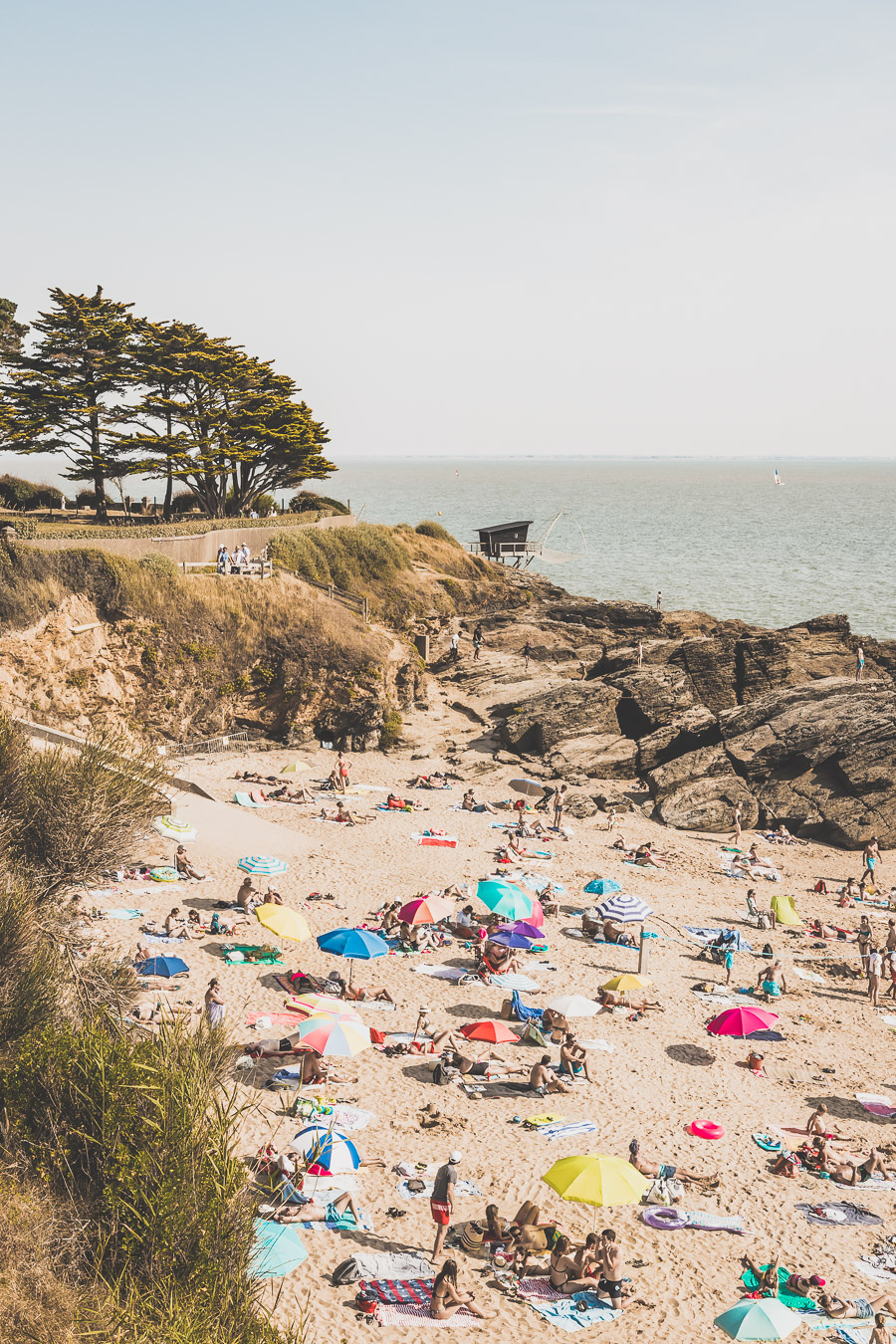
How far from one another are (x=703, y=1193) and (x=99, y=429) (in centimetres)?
3580

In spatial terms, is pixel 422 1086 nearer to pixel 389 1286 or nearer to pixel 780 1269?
pixel 389 1286

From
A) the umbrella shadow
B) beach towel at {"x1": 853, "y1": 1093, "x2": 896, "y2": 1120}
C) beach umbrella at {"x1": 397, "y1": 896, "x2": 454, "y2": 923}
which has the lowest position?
beach towel at {"x1": 853, "y1": 1093, "x2": 896, "y2": 1120}

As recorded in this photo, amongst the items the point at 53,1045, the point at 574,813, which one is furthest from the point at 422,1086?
the point at 574,813

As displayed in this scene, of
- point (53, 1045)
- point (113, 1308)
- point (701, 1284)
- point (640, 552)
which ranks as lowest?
point (701, 1284)

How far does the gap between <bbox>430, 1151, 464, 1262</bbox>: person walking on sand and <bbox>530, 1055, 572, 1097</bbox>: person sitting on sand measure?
3972mm

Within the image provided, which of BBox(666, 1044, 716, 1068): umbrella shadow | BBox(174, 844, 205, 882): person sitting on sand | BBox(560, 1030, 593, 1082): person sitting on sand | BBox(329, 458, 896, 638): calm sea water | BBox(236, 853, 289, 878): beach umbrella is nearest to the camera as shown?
BBox(560, 1030, 593, 1082): person sitting on sand

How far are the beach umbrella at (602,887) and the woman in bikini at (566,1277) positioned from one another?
13.9 m

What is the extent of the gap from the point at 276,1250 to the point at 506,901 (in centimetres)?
1086

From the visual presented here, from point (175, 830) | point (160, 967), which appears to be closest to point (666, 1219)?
point (160, 967)

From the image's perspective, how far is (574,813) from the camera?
107 feet

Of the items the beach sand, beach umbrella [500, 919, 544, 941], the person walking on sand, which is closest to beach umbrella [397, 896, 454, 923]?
the beach sand

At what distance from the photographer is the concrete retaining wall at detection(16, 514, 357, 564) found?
33.6 meters

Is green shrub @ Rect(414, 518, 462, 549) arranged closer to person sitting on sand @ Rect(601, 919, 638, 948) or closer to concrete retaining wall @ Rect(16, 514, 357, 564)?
concrete retaining wall @ Rect(16, 514, 357, 564)

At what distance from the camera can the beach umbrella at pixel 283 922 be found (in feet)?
63.5
